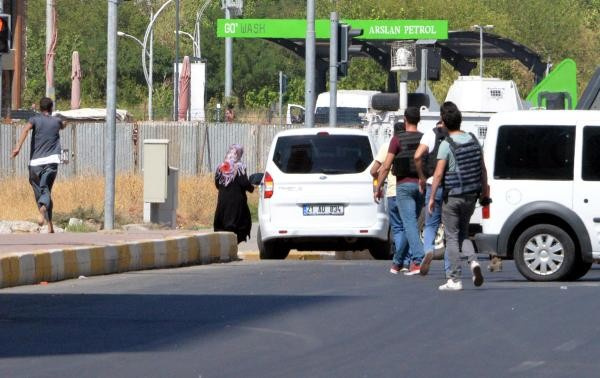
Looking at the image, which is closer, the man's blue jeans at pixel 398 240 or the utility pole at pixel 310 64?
the man's blue jeans at pixel 398 240

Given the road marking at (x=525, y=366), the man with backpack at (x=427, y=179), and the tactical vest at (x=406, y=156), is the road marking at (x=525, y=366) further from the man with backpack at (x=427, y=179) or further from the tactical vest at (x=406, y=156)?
the tactical vest at (x=406, y=156)

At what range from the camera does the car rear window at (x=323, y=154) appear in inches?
850

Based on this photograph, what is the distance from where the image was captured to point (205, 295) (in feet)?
49.9

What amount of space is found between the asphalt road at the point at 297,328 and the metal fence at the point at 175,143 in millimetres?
27585

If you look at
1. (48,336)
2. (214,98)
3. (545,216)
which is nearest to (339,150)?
(545,216)

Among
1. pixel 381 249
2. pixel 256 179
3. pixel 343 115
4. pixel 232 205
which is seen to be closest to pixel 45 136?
pixel 232 205

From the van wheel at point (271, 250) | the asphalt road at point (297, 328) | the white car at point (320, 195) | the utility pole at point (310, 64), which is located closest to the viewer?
the asphalt road at point (297, 328)

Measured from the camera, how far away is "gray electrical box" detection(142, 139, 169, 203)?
26.4 metres

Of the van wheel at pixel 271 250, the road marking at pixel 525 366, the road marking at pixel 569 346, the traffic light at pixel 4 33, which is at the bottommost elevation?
the van wheel at pixel 271 250

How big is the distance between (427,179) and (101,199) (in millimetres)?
16585

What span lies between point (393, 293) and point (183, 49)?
3917 inches

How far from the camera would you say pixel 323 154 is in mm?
21672

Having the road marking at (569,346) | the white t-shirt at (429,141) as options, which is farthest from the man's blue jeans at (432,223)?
the road marking at (569,346)

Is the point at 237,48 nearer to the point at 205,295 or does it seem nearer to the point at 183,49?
the point at 183,49
